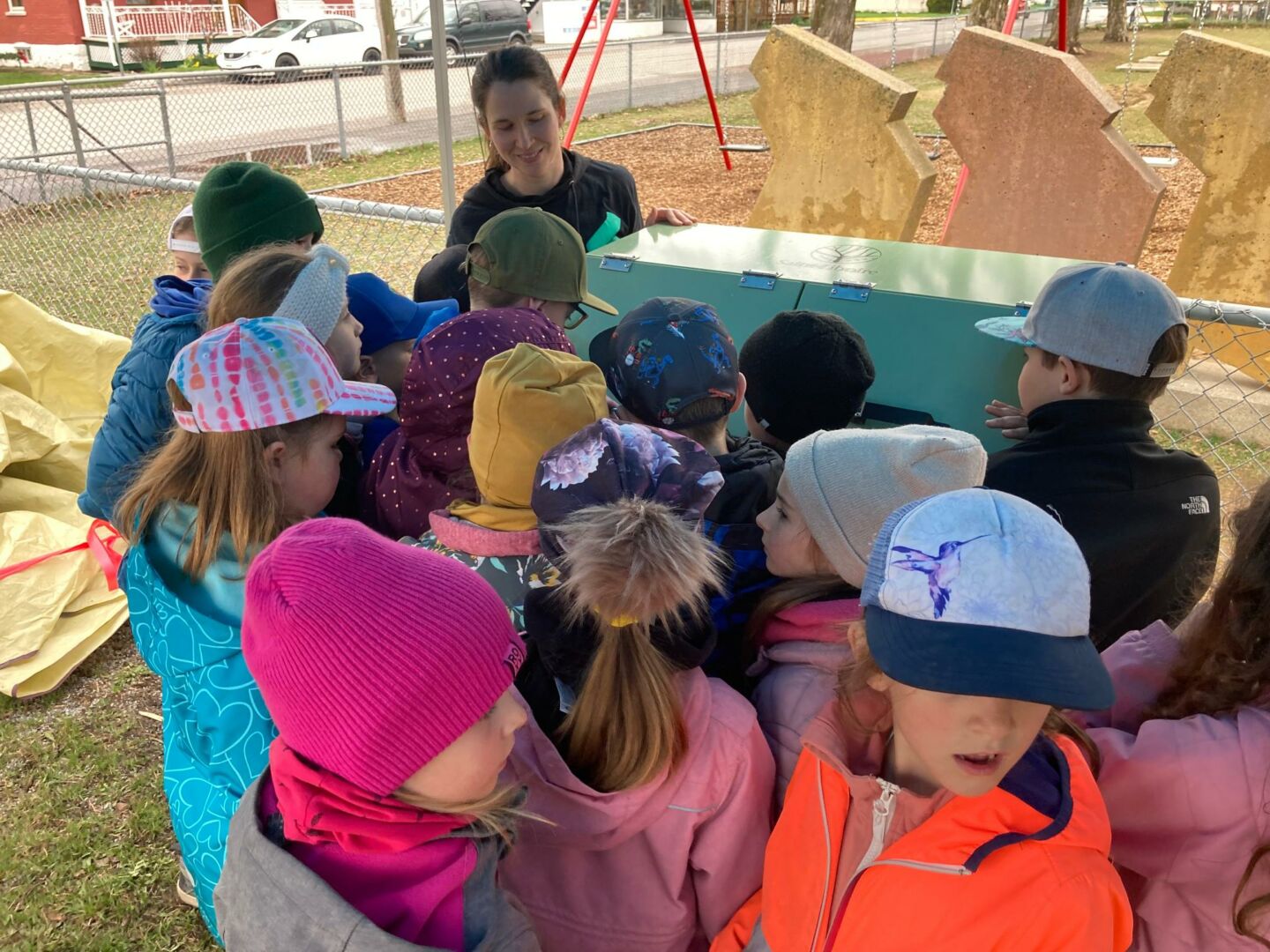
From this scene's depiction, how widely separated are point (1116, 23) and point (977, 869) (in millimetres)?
35382

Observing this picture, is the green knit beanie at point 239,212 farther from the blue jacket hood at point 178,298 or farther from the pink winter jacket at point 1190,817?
the pink winter jacket at point 1190,817

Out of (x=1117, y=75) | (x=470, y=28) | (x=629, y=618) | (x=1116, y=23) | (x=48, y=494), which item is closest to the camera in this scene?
(x=629, y=618)

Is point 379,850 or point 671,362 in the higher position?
point 671,362

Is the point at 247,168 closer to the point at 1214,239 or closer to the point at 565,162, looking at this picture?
the point at 565,162

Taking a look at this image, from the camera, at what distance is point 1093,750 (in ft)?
4.80

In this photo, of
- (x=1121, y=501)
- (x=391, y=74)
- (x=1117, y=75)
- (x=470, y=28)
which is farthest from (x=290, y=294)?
(x=470, y=28)

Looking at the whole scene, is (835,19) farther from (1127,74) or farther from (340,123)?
(1127,74)

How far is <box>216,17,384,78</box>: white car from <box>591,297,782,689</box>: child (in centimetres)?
2470

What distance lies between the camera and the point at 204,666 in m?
1.75

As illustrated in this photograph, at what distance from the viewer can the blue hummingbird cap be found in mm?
1147

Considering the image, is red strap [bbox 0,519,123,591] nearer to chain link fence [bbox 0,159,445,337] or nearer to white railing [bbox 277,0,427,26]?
chain link fence [bbox 0,159,445,337]

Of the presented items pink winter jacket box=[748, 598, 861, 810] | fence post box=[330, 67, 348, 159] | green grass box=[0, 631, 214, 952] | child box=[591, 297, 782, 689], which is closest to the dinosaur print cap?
child box=[591, 297, 782, 689]

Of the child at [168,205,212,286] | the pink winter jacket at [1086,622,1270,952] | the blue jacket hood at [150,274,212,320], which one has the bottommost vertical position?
the pink winter jacket at [1086,622,1270,952]

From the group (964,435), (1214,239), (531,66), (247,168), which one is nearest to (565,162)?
(531,66)
